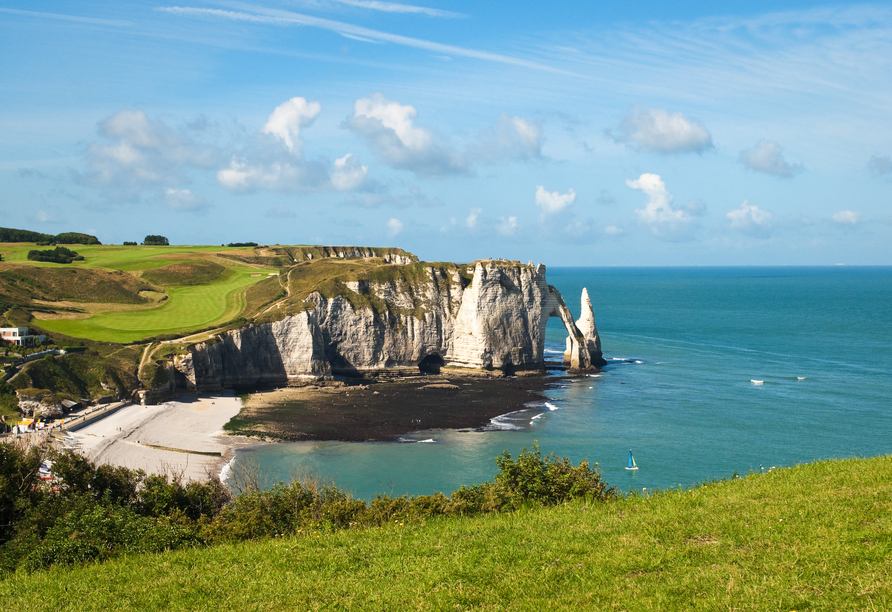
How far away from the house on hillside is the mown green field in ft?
20.7

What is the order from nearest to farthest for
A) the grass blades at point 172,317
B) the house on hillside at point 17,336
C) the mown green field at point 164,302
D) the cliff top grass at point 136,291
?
the house on hillside at point 17,336
the grass blades at point 172,317
the mown green field at point 164,302
the cliff top grass at point 136,291

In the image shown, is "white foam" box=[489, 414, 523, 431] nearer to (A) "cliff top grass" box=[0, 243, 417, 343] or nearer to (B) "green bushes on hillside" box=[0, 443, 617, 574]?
(B) "green bushes on hillside" box=[0, 443, 617, 574]

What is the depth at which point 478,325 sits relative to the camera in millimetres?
91688

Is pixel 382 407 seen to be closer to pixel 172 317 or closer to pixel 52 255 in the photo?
pixel 172 317

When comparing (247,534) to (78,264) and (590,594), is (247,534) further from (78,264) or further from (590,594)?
(78,264)

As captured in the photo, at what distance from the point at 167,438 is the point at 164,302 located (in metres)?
43.8

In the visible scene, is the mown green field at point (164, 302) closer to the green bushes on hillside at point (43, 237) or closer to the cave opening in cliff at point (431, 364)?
the green bushes on hillside at point (43, 237)

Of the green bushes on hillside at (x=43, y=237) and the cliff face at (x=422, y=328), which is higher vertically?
the green bushes on hillside at (x=43, y=237)

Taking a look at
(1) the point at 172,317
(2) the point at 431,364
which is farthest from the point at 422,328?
(1) the point at 172,317

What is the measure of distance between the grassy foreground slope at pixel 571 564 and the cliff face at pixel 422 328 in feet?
229

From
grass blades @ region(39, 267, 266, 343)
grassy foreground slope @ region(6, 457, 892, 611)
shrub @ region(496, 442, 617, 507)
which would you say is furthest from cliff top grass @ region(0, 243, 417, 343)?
grassy foreground slope @ region(6, 457, 892, 611)

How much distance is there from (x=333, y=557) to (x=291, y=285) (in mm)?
89640

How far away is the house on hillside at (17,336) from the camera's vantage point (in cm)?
7244

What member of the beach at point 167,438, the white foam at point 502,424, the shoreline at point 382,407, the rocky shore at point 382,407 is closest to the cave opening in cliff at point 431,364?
the shoreline at point 382,407
